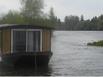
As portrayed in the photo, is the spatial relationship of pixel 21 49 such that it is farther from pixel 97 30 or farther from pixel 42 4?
pixel 97 30

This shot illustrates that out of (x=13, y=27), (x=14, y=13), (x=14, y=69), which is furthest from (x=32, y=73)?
(x=14, y=13)

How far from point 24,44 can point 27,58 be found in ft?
4.02

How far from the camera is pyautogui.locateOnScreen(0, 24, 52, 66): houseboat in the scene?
2820cm

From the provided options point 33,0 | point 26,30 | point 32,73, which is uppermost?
point 33,0

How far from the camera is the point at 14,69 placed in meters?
27.8

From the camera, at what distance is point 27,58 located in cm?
2802

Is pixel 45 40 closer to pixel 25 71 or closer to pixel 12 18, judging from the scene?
pixel 25 71

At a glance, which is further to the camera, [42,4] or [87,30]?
[87,30]

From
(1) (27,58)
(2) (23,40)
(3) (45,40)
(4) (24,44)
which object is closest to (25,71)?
(1) (27,58)

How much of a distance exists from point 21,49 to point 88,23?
148 m

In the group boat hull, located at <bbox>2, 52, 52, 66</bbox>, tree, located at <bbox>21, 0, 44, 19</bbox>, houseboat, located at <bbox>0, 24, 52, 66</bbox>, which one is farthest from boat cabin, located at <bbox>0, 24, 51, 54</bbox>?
tree, located at <bbox>21, 0, 44, 19</bbox>

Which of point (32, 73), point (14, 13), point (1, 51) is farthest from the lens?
point (14, 13)

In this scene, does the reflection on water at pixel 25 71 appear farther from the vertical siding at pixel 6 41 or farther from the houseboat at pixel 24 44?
the vertical siding at pixel 6 41

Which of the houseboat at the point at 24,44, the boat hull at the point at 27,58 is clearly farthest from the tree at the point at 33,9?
the boat hull at the point at 27,58
